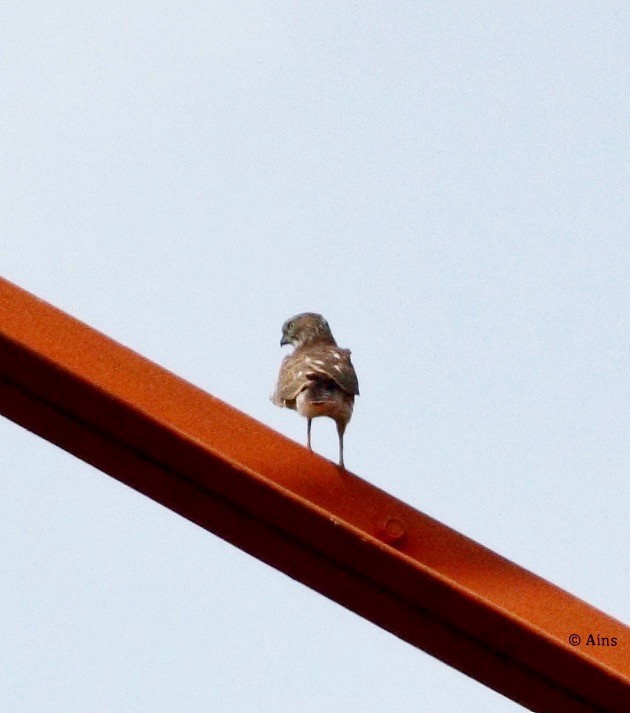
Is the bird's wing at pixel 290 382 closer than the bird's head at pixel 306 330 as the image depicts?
Yes

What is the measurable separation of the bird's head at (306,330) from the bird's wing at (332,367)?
0.95 metres

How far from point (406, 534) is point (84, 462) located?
0.74 metres

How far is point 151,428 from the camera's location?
10.5 feet

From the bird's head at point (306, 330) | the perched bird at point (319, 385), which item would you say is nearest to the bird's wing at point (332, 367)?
the perched bird at point (319, 385)

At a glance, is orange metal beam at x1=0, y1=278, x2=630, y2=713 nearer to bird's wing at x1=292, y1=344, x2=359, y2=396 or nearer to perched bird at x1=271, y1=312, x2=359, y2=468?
perched bird at x1=271, y1=312, x2=359, y2=468

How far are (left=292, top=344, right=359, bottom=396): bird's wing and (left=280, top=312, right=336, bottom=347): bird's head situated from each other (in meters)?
0.95

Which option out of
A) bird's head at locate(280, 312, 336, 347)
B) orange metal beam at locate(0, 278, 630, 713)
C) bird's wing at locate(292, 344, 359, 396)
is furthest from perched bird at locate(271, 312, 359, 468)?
orange metal beam at locate(0, 278, 630, 713)

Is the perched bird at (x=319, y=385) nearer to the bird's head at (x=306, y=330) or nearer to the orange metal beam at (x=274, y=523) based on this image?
the bird's head at (x=306, y=330)

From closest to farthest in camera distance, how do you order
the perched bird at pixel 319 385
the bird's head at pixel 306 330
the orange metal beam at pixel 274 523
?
the orange metal beam at pixel 274 523 → the perched bird at pixel 319 385 → the bird's head at pixel 306 330

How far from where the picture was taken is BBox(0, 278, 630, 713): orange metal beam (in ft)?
10.4

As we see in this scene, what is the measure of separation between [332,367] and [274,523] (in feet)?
7.67

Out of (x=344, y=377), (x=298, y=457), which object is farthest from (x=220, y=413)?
(x=344, y=377)

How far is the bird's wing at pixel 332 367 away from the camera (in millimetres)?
5465

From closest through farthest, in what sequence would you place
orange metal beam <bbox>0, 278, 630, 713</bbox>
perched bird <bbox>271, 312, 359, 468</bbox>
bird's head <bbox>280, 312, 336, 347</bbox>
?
orange metal beam <bbox>0, 278, 630, 713</bbox>
perched bird <bbox>271, 312, 359, 468</bbox>
bird's head <bbox>280, 312, 336, 347</bbox>
